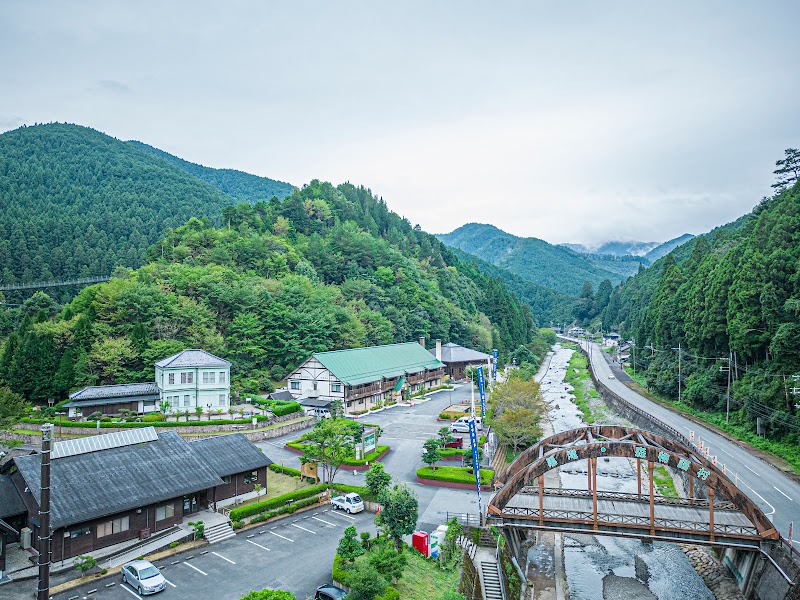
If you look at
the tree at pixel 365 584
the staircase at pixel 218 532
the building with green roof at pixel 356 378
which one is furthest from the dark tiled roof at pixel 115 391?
the tree at pixel 365 584

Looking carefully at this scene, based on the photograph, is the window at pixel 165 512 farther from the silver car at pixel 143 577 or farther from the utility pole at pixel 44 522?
the utility pole at pixel 44 522

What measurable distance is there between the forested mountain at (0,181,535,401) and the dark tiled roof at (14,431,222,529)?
2275 cm

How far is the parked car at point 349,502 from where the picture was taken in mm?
28391

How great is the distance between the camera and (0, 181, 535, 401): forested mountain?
1850 inches

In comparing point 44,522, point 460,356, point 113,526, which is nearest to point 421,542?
point 113,526

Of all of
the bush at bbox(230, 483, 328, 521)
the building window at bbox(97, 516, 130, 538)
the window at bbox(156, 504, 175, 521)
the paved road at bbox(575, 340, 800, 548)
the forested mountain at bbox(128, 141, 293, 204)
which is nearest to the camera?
the building window at bbox(97, 516, 130, 538)

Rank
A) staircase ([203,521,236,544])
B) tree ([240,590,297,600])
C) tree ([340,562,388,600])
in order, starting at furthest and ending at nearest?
staircase ([203,521,236,544]), tree ([340,562,388,600]), tree ([240,590,297,600])

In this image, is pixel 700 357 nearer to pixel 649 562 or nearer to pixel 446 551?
pixel 649 562

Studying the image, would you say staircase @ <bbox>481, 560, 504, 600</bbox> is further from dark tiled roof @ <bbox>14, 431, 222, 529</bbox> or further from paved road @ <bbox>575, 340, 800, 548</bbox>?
dark tiled roof @ <bbox>14, 431, 222, 529</bbox>

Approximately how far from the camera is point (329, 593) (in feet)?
64.1

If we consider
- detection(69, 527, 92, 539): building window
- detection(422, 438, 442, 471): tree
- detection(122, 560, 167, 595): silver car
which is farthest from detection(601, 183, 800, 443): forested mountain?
detection(69, 527, 92, 539): building window

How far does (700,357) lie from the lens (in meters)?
54.6

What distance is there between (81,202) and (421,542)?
97724mm

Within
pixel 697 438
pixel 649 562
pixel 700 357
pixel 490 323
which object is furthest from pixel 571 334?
pixel 649 562
